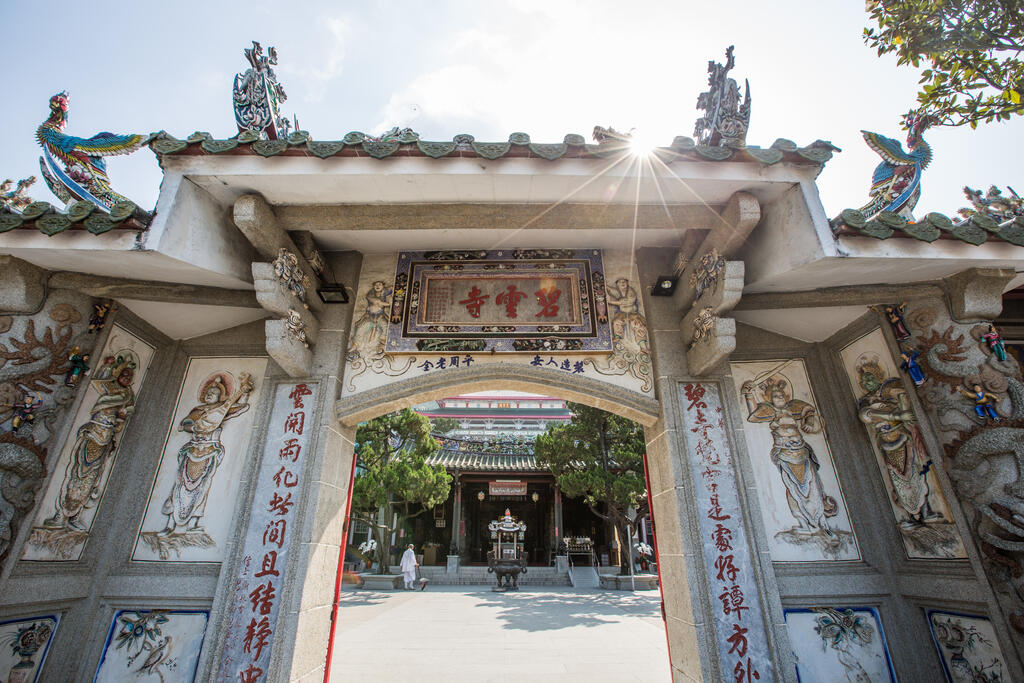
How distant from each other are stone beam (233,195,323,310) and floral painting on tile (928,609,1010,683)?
18.4ft

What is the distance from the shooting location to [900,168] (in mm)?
3717

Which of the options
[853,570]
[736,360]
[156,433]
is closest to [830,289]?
[736,360]

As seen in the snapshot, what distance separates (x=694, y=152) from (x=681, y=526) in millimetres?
2779

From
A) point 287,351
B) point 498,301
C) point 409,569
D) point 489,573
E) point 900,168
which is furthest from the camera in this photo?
point 489,573

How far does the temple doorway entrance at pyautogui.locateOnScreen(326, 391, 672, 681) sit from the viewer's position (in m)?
5.42

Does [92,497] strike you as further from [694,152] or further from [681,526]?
[694,152]

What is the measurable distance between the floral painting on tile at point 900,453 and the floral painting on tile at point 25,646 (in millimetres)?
6315

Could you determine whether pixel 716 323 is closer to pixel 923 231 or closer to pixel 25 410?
pixel 923 231


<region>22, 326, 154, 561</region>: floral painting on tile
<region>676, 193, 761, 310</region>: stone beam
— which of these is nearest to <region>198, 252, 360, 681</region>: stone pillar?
<region>22, 326, 154, 561</region>: floral painting on tile

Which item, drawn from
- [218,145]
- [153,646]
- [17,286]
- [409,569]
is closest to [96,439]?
[17,286]

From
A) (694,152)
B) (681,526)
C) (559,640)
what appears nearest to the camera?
(694,152)

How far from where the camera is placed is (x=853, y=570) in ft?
11.3

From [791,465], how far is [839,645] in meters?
1.29

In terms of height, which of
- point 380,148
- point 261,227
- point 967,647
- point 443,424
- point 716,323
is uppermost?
point 443,424
